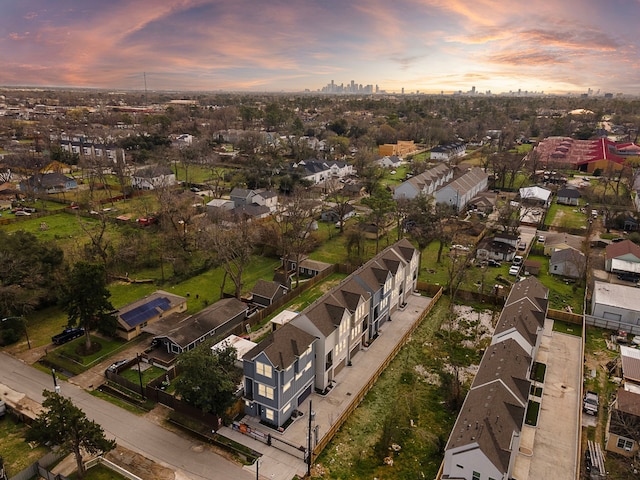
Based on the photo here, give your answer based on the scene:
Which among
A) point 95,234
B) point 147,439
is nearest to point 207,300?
point 147,439

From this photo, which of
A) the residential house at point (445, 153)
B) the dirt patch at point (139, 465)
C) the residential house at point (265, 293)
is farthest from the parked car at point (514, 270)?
the residential house at point (445, 153)

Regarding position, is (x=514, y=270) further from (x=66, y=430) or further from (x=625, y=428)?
(x=66, y=430)

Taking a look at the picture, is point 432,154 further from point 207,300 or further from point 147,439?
point 147,439

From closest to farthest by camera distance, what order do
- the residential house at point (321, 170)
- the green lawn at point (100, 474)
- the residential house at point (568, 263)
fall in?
the green lawn at point (100, 474) < the residential house at point (568, 263) < the residential house at point (321, 170)

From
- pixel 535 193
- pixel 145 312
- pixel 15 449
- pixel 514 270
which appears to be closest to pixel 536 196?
pixel 535 193

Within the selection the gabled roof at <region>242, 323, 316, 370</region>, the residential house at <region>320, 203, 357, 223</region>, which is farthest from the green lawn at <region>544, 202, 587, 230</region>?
the gabled roof at <region>242, 323, 316, 370</region>

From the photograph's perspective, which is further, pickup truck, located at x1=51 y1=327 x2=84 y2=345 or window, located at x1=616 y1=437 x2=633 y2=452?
pickup truck, located at x1=51 y1=327 x2=84 y2=345

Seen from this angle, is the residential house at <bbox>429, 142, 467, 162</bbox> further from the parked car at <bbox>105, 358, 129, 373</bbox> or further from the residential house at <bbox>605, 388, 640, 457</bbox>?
the parked car at <bbox>105, 358, 129, 373</bbox>

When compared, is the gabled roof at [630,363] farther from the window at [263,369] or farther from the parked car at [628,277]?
the window at [263,369]
